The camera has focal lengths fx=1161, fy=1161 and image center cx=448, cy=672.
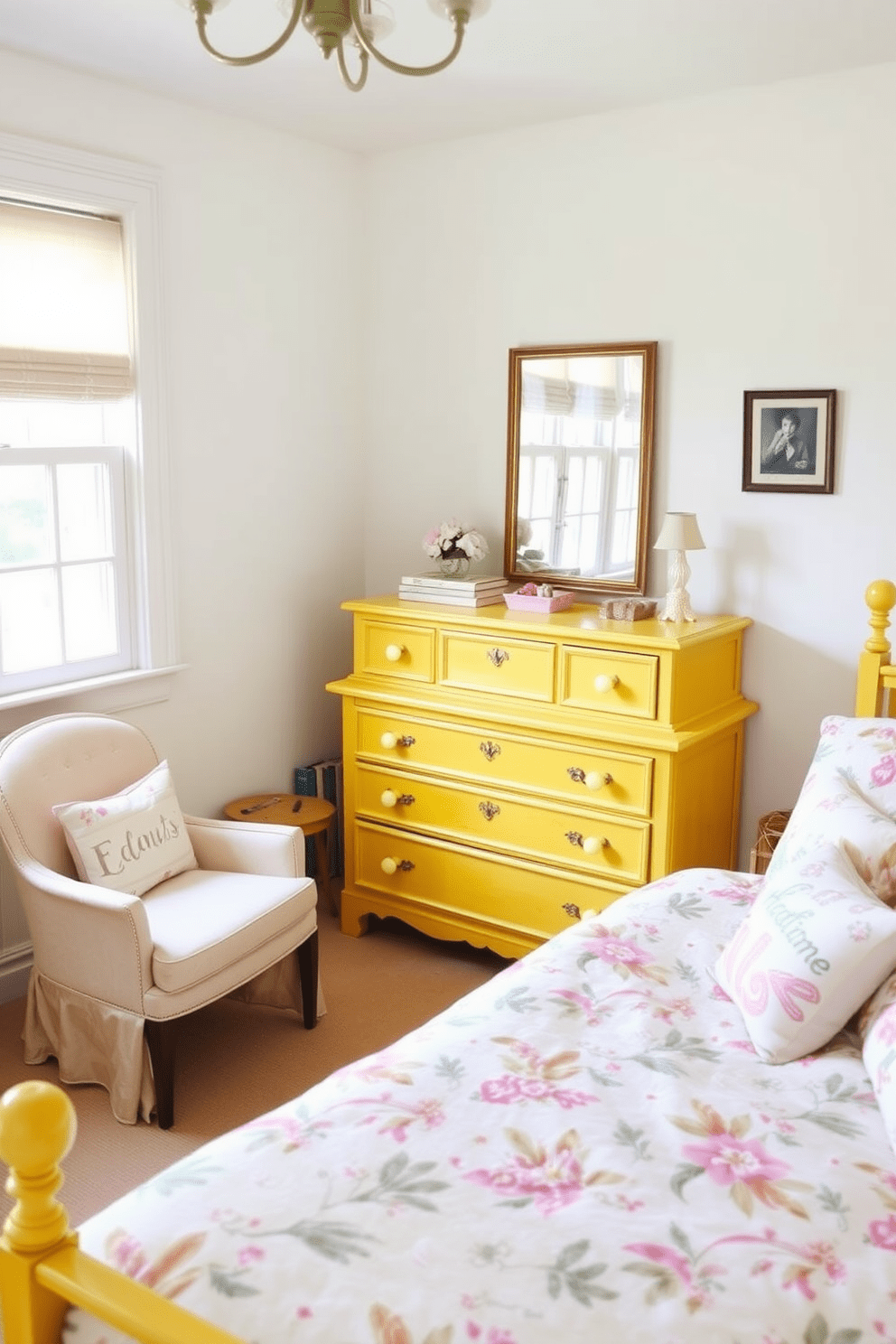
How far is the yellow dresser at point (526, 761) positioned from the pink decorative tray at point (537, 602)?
0.14 ft

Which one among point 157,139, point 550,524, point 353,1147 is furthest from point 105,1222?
point 157,139

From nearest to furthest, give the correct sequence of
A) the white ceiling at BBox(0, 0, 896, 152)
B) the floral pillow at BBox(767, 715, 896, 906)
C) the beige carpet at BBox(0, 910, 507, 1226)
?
the floral pillow at BBox(767, 715, 896, 906) < the beige carpet at BBox(0, 910, 507, 1226) < the white ceiling at BBox(0, 0, 896, 152)

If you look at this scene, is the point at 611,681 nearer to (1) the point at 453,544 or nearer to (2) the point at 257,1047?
(1) the point at 453,544

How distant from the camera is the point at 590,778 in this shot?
10.7ft

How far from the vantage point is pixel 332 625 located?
14.2ft

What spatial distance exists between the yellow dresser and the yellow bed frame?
210 centimetres

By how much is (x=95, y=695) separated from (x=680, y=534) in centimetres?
179

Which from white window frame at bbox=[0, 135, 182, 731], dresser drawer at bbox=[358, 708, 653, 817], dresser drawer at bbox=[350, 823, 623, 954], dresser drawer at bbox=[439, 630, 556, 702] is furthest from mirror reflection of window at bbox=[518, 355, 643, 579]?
white window frame at bbox=[0, 135, 182, 731]

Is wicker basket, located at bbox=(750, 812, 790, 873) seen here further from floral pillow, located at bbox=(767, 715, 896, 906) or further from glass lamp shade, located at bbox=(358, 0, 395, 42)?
glass lamp shade, located at bbox=(358, 0, 395, 42)

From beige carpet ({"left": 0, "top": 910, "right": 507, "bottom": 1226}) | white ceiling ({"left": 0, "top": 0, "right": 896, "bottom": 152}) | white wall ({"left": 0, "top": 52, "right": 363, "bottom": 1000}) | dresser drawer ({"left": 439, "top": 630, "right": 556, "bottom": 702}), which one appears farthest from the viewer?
white wall ({"left": 0, "top": 52, "right": 363, "bottom": 1000})

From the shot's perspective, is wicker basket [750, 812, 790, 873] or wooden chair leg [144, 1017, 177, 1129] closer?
wooden chair leg [144, 1017, 177, 1129]

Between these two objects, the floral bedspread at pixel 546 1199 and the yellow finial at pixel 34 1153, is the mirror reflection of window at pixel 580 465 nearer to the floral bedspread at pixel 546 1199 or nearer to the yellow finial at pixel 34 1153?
the floral bedspread at pixel 546 1199

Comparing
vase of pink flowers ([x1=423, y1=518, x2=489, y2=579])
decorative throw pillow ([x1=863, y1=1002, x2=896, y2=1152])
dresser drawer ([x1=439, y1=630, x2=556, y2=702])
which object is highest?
vase of pink flowers ([x1=423, y1=518, x2=489, y2=579])

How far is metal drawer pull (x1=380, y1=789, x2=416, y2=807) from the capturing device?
3.71 metres
